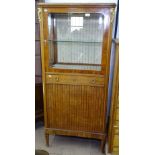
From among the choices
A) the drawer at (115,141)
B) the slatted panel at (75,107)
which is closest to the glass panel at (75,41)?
the slatted panel at (75,107)

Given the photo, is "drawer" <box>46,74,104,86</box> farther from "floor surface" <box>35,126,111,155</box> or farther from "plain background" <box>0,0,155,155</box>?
"plain background" <box>0,0,155,155</box>

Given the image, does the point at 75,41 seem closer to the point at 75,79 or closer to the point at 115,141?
the point at 75,79

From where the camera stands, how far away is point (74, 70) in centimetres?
175

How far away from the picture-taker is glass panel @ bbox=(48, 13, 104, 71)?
178 cm

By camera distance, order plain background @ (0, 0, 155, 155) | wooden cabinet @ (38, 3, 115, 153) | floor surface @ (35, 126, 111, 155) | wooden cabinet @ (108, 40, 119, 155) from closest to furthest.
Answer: plain background @ (0, 0, 155, 155), wooden cabinet @ (108, 40, 119, 155), wooden cabinet @ (38, 3, 115, 153), floor surface @ (35, 126, 111, 155)

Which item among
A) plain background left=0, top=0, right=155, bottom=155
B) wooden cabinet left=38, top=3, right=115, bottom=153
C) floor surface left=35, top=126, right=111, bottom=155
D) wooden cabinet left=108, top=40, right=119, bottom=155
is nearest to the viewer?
plain background left=0, top=0, right=155, bottom=155

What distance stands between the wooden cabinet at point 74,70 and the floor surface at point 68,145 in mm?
171

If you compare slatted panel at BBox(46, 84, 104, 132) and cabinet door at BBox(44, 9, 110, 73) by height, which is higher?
cabinet door at BBox(44, 9, 110, 73)

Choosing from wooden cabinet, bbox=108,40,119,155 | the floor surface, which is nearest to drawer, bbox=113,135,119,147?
wooden cabinet, bbox=108,40,119,155

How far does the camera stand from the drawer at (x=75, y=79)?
1734 millimetres

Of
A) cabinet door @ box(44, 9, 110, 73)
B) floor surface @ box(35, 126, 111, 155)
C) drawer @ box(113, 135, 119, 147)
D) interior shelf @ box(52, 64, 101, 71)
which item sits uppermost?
cabinet door @ box(44, 9, 110, 73)
